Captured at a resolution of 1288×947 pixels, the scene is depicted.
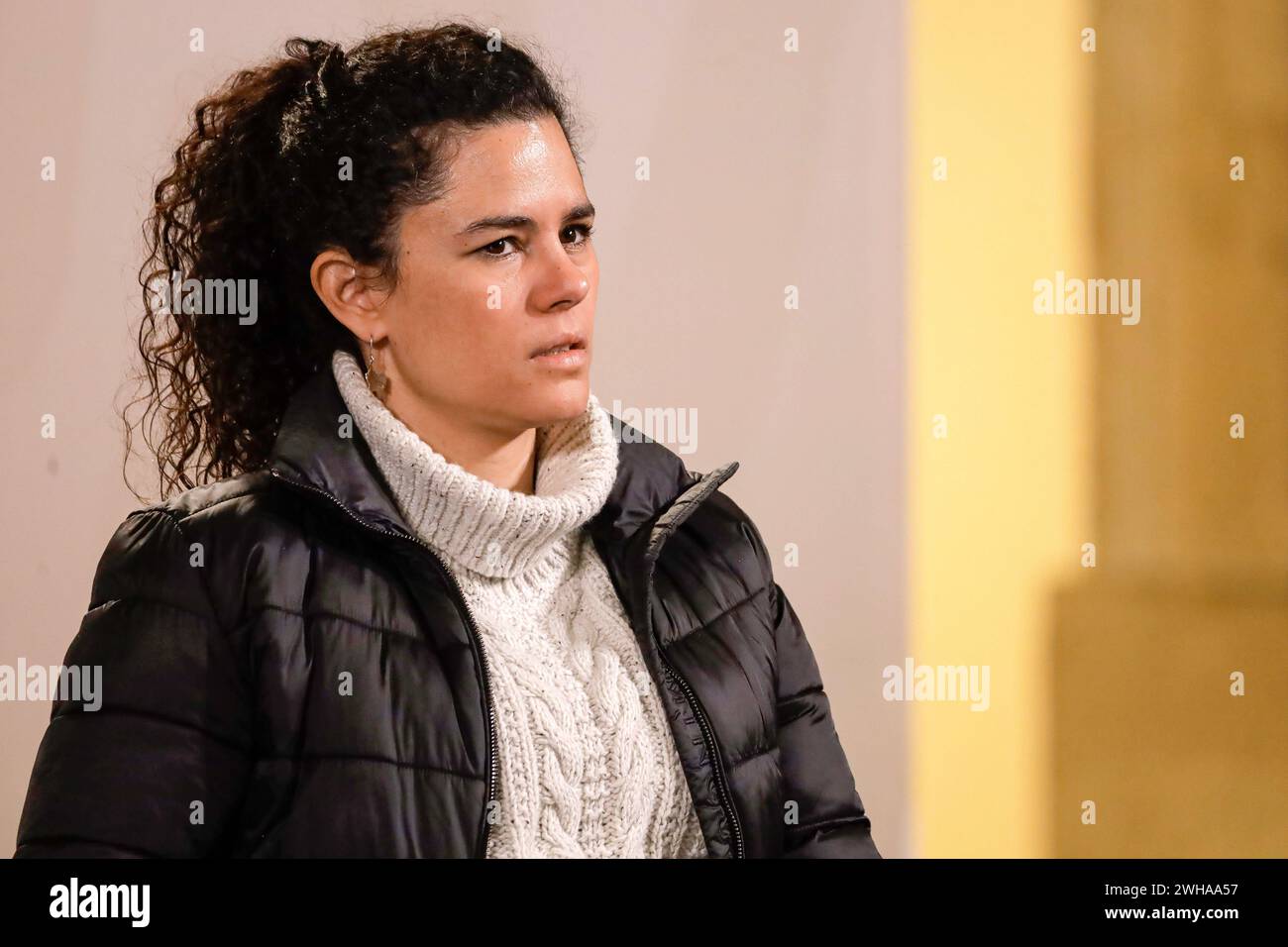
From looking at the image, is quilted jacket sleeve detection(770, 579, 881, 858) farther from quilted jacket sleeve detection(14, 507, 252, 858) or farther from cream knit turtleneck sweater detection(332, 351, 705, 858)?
quilted jacket sleeve detection(14, 507, 252, 858)

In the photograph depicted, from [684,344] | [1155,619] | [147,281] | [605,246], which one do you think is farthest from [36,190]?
[1155,619]

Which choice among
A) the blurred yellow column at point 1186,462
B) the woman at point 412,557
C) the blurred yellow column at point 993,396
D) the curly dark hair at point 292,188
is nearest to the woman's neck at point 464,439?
the woman at point 412,557

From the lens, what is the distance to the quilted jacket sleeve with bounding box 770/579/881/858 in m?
1.34

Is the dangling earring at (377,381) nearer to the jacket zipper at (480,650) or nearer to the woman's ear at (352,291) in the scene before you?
the woman's ear at (352,291)

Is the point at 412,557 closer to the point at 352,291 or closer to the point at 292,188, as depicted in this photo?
the point at 352,291

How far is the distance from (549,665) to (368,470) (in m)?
0.25

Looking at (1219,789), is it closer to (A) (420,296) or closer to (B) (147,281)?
(A) (420,296)

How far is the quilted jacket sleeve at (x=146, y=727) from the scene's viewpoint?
1082mm

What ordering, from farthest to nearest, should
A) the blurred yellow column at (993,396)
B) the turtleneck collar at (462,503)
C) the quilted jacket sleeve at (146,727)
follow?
the blurred yellow column at (993,396) → the turtleneck collar at (462,503) → the quilted jacket sleeve at (146,727)

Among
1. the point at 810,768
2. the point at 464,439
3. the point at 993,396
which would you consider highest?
the point at 993,396

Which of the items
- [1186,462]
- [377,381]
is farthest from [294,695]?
[1186,462]

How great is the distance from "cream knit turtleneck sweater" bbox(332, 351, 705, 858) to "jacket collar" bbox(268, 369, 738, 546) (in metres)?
0.02

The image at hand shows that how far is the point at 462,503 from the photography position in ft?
3.95
